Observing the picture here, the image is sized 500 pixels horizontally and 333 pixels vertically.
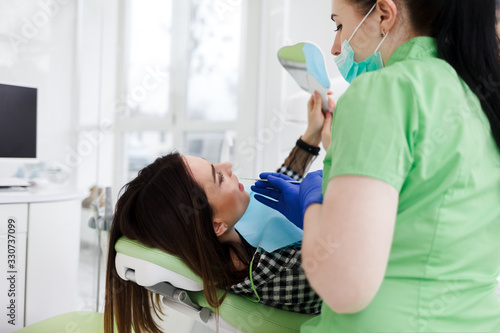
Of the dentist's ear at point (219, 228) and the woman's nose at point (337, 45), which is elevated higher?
the woman's nose at point (337, 45)

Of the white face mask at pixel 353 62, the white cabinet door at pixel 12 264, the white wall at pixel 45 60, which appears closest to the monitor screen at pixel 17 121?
the white cabinet door at pixel 12 264

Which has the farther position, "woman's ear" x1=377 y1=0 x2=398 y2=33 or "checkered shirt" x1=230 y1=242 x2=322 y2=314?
"checkered shirt" x1=230 y1=242 x2=322 y2=314

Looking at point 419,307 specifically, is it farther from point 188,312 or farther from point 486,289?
point 188,312

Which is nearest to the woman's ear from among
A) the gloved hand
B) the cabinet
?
the gloved hand

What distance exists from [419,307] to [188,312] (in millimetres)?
629

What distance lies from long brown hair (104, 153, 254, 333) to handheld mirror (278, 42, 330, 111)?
56 cm

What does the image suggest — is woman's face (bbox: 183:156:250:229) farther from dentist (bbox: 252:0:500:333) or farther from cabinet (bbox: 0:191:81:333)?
cabinet (bbox: 0:191:81:333)

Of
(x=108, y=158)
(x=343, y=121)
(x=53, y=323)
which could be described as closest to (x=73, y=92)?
(x=108, y=158)

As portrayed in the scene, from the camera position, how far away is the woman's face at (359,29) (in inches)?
32.4

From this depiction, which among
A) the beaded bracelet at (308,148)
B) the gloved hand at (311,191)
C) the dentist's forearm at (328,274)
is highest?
the beaded bracelet at (308,148)

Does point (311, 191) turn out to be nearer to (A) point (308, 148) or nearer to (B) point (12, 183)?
(A) point (308, 148)

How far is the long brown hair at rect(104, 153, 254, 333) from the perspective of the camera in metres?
1.12

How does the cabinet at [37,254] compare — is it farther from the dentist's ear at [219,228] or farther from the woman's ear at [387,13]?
the woman's ear at [387,13]

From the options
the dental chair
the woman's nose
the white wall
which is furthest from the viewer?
the white wall
